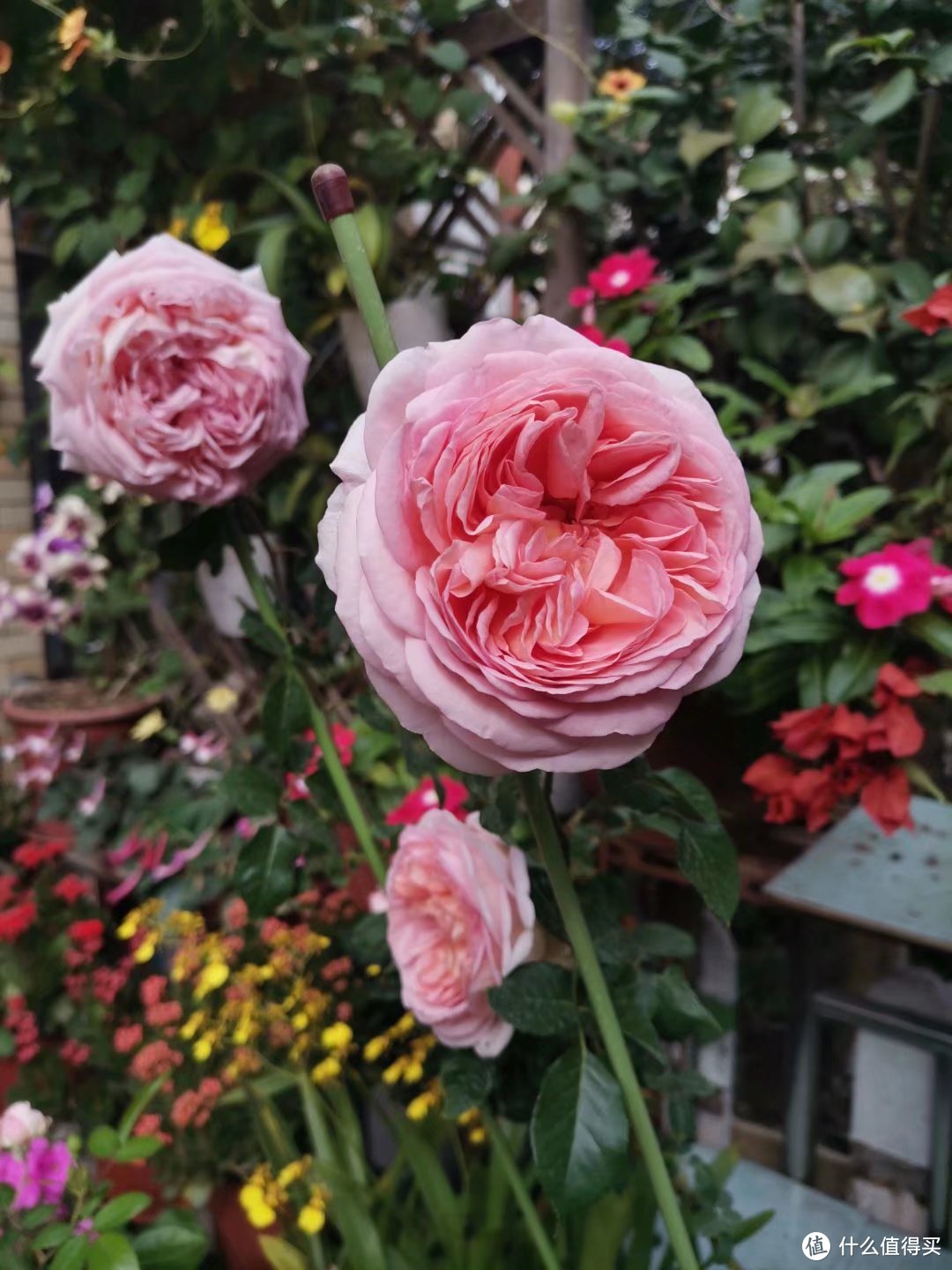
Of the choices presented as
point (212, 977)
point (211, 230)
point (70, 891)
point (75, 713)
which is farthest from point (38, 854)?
point (211, 230)

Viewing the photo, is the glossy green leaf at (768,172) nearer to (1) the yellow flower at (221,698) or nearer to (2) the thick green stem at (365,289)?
(2) the thick green stem at (365,289)

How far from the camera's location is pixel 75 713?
2064 mm

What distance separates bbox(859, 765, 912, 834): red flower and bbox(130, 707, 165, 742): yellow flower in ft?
5.16

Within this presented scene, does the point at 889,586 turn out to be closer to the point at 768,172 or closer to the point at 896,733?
the point at 896,733

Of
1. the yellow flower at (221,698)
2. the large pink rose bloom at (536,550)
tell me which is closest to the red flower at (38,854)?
the yellow flower at (221,698)

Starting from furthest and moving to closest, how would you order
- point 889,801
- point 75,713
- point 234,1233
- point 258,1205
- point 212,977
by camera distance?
point 75,713 → point 234,1233 → point 212,977 → point 258,1205 → point 889,801

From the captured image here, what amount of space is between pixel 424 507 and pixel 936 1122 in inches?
36.1

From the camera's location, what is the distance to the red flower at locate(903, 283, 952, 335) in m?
0.93

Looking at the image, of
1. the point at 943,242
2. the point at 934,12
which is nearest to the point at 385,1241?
the point at 943,242

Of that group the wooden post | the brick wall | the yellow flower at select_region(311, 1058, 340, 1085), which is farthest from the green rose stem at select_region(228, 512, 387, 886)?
the brick wall

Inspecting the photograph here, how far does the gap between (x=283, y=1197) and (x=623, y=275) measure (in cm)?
123

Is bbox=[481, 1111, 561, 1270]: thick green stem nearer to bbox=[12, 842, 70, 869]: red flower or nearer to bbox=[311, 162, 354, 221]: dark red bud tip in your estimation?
bbox=[311, 162, 354, 221]: dark red bud tip

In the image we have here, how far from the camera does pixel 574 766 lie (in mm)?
350

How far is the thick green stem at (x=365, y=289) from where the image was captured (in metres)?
0.40
